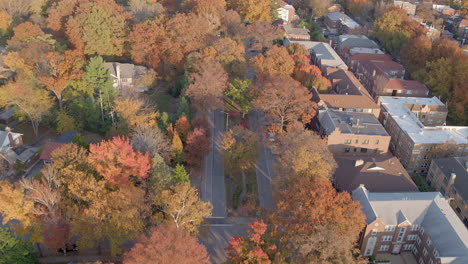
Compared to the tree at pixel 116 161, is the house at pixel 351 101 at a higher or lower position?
lower

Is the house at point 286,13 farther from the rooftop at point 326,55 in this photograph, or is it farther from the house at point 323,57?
the rooftop at point 326,55

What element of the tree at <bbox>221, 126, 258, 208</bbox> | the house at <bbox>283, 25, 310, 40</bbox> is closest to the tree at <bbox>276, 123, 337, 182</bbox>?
→ the tree at <bbox>221, 126, 258, 208</bbox>

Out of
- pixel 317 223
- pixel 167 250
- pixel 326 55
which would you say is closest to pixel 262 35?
pixel 326 55

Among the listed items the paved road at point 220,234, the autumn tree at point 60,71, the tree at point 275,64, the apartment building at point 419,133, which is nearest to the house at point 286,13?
the tree at point 275,64

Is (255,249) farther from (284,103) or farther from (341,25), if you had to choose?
(341,25)

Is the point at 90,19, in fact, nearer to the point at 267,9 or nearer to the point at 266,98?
the point at 266,98

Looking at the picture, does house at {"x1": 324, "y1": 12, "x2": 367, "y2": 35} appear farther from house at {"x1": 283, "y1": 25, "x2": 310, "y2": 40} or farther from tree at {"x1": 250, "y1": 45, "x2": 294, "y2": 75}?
tree at {"x1": 250, "y1": 45, "x2": 294, "y2": 75}
